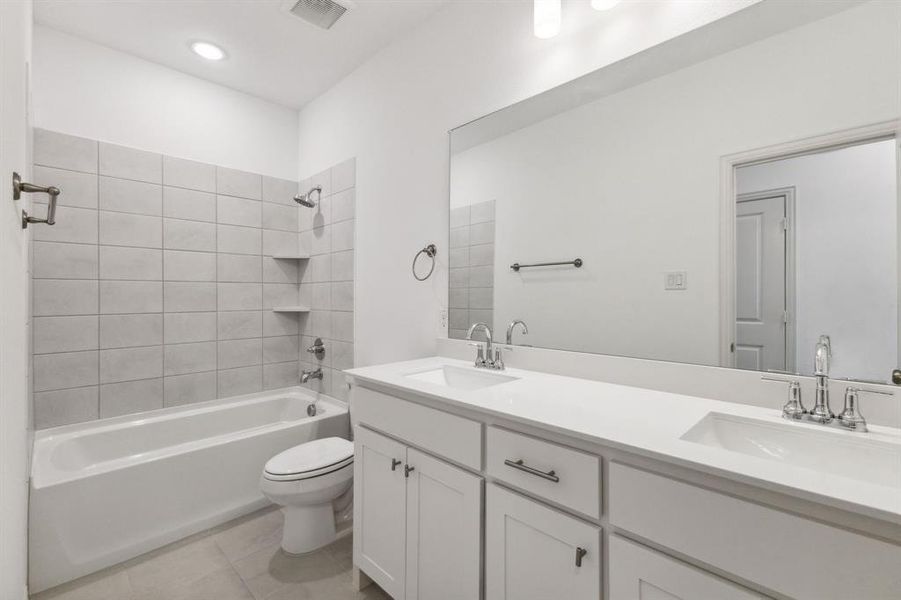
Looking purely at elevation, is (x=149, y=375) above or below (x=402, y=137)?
below

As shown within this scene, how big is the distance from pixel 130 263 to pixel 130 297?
20 cm

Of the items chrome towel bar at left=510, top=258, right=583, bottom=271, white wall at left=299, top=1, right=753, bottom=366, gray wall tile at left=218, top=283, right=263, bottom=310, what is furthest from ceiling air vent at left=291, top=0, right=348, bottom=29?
gray wall tile at left=218, top=283, right=263, bottom=310

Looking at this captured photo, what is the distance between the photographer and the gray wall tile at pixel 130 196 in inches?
89.9

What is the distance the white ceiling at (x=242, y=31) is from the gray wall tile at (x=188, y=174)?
0.58 m

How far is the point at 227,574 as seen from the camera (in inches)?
67.7

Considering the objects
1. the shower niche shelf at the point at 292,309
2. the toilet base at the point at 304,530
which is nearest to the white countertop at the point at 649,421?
the toilet base at the point at 304,530

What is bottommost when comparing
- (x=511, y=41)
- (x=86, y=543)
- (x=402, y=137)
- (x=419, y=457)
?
(x=86, y=543)

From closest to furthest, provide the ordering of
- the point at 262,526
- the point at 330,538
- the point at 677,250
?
the point at 677,250
the point at 330,538
the point at 262,526

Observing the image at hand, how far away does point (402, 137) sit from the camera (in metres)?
2.20

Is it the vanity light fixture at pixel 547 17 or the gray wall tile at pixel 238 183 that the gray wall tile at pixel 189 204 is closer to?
the gray wall tile at pixel 238 183

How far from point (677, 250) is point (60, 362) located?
301 cm

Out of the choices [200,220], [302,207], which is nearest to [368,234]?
[302,207]

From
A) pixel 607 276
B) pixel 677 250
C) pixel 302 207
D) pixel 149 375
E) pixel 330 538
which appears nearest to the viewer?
pixel 677 250

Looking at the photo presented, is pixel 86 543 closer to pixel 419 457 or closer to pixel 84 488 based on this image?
pixel 84 488
